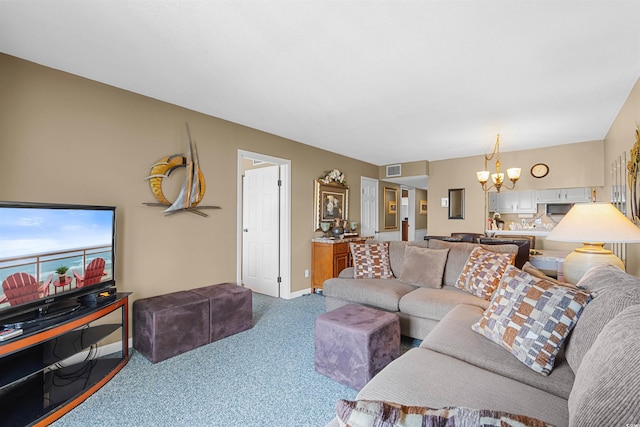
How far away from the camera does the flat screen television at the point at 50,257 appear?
1.70m

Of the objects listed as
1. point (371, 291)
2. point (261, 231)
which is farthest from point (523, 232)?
point (261, 231)

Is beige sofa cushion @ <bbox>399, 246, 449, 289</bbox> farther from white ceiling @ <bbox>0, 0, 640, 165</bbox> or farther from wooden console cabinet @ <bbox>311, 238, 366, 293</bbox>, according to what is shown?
white ceiling @ <bbox>0, 0, 640, 165</bbox>

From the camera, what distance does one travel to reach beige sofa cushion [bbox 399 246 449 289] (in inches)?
118

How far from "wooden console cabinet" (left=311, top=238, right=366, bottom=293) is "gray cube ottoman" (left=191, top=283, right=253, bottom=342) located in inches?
63.7

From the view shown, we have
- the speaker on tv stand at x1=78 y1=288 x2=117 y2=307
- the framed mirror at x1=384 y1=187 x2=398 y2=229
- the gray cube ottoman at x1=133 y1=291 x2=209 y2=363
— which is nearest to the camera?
the speaker on tv stand at x1=78 y1=288 x2=117 y2=307

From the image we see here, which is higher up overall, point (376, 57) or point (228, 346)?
point (376, 57)

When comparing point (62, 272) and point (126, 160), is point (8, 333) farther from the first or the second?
point (126, 160)

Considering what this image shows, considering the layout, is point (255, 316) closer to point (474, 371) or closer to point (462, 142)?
point (474, 371)

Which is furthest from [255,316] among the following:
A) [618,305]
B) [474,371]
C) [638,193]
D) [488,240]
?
[638,193]

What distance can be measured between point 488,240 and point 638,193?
127 centimetres

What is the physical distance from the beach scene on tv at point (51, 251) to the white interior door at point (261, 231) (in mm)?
2291

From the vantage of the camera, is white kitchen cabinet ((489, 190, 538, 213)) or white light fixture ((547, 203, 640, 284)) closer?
white light fixture ((547, 203, 640, 284))

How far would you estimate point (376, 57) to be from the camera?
2.10 meters

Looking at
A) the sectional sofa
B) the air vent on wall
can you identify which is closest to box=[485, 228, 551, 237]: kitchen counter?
the air vent on wall
